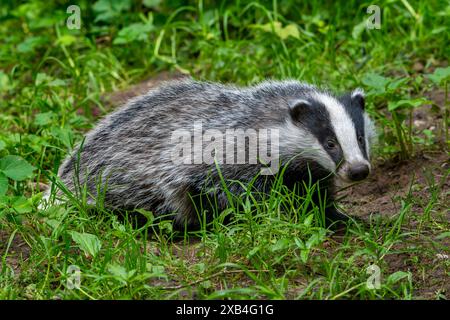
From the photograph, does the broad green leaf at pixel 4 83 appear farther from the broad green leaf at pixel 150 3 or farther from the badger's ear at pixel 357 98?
the badger's ear at pixel 357 98

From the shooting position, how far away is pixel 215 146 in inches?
215

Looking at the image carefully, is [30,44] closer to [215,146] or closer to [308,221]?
[215,146]

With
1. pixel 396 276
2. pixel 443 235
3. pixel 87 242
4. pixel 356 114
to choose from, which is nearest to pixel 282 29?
pixel 356 114

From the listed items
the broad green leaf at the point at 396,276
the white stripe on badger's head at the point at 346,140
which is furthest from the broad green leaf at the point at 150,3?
the broad green leaf at the point at 396,276

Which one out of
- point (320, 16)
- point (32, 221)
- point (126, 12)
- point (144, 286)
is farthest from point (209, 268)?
point (126, 12)

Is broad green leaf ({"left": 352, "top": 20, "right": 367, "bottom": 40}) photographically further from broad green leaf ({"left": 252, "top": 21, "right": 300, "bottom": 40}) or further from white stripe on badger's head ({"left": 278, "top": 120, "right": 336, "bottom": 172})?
white stripe on badger's head ({"left": 278, "top": 120, "right": 336, "bottom": 172})

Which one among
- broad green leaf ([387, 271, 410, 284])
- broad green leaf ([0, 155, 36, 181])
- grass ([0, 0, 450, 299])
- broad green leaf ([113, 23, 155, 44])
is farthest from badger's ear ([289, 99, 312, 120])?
broad green leaf ([113, 23, 155, 44])

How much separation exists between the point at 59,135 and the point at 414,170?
268 cm

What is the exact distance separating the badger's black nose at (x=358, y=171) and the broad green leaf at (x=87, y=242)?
161 centimetres

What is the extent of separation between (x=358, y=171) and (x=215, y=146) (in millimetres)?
989

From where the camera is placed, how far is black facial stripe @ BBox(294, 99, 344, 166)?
5.18 metres

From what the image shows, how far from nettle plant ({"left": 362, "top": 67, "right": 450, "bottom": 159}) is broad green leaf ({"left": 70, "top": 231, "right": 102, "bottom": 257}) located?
8.08ft

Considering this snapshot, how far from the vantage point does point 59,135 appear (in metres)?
6.06
